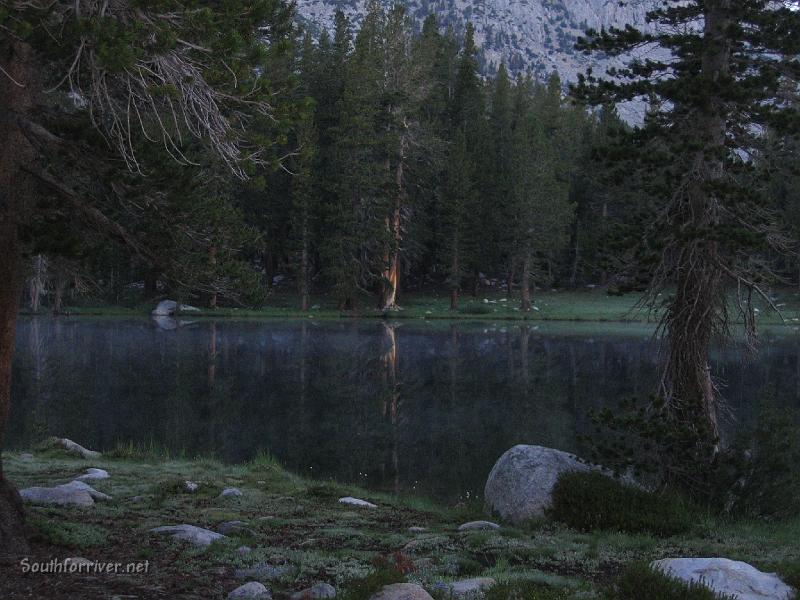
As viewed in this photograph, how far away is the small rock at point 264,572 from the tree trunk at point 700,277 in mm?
7464

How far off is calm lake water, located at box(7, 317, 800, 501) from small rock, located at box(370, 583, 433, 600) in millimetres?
8646

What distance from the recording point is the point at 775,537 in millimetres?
10281

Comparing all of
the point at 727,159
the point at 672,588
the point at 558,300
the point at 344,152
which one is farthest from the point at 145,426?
the point at 558,300

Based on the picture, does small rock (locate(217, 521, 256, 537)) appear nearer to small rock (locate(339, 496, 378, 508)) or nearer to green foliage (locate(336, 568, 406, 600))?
small rock (locate(339, 496, 378, 508))

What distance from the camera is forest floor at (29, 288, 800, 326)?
186ft

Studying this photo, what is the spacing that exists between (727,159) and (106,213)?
9.51 metres

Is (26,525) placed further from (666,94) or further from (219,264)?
(666,94)

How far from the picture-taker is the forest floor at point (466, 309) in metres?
56.8

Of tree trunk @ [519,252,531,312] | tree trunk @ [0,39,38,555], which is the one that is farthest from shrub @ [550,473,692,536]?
tree trunk @ [519,252,531,312]

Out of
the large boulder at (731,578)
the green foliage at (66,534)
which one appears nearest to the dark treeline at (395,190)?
the green foliage at (66,534)

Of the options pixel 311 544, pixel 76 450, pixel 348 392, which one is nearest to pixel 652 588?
pixel 311 544

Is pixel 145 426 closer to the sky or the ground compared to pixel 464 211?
closer to the ground

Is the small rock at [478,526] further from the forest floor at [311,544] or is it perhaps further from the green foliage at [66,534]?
the green foliage at [66,534]

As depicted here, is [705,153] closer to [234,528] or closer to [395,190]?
[234,528]
